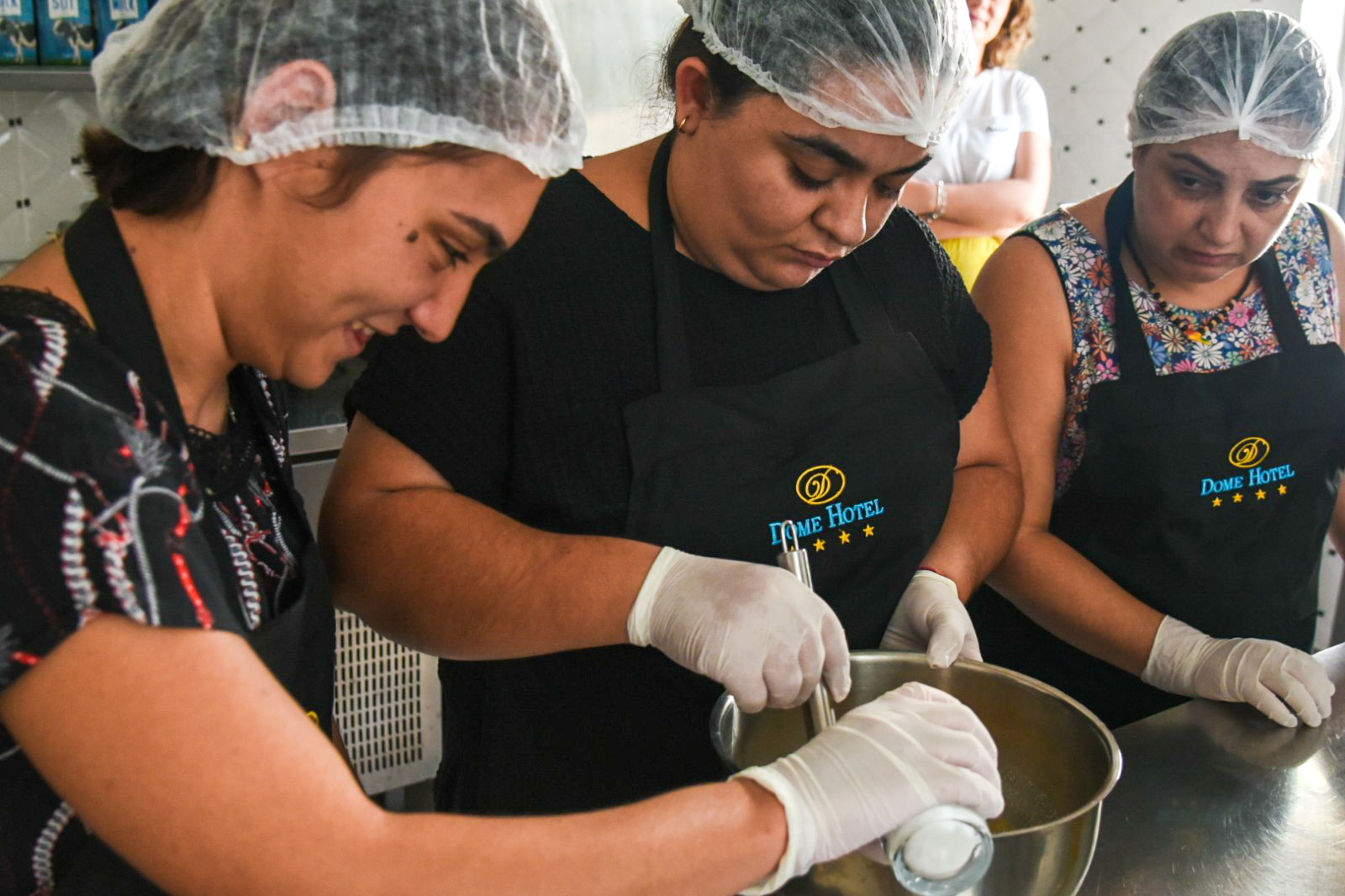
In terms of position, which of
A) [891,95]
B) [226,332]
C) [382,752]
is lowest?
[382,752]

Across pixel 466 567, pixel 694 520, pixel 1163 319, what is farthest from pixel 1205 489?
pixel 466 567

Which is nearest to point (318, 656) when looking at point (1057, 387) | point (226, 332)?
point (226, 332)

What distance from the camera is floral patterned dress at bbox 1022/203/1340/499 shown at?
5.48ft

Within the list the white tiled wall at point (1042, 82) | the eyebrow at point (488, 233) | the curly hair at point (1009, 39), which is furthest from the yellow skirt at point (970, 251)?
the eyebrow at point (488, 233)

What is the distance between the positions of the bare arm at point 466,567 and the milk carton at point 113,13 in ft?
6.01

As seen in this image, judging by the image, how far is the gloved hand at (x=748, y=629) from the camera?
1.08 metres

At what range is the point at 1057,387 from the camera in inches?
65.1

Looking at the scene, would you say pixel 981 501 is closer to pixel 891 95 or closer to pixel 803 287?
pixel 803 287

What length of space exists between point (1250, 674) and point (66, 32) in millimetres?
2588

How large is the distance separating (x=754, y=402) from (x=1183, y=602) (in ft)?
2.65

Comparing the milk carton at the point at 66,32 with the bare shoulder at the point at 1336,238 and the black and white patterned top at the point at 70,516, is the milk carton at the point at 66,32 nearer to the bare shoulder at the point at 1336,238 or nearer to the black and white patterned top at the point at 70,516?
the black and white patterned top at the point at 70,516

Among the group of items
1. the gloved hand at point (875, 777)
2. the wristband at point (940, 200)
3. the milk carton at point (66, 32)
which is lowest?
the gloved hand at point (875, 777)

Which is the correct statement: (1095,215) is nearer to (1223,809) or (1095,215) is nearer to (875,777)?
(1223,809)

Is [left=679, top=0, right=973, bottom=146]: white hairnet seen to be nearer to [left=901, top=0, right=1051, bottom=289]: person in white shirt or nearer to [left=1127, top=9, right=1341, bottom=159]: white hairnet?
[left=1127, top=9, right=1341, bottom=159]: white hairnet
